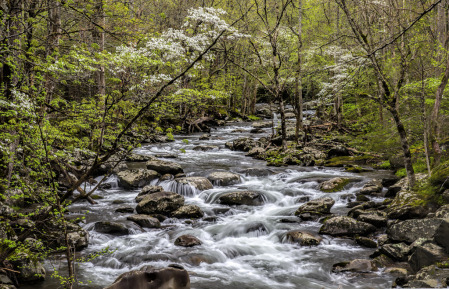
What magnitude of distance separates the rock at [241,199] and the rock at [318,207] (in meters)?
1.63

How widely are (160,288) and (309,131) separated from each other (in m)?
16.6

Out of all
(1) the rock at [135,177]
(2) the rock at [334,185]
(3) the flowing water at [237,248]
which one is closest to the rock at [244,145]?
(3) the flowing water at [237,248]

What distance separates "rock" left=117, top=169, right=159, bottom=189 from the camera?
12219mm

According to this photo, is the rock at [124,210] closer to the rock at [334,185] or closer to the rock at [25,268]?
the rock at [25,268]

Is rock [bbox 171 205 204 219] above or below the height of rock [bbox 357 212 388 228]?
below

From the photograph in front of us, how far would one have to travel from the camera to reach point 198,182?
12.0 m

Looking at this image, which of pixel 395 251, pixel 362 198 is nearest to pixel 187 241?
pixel 395 251

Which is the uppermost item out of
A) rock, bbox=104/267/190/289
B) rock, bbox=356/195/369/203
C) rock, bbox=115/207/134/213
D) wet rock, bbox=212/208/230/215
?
rock, bbox=104/267/190/289

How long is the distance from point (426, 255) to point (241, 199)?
19.9ft

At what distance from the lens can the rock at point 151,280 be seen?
4.41 meters

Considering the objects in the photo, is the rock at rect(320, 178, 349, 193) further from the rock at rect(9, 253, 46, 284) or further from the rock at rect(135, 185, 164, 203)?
the rock at rect(9, 253, 46, 284)

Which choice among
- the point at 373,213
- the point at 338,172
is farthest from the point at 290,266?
the point at 338,172

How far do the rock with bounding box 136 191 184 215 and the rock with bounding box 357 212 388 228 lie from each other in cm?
538

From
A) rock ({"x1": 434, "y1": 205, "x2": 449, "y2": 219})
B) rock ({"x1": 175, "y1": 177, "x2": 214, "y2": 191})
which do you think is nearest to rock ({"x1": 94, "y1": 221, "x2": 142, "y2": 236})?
rock ({"x1": 175, "y1": 177, "x2": 214, "y2": 191})
